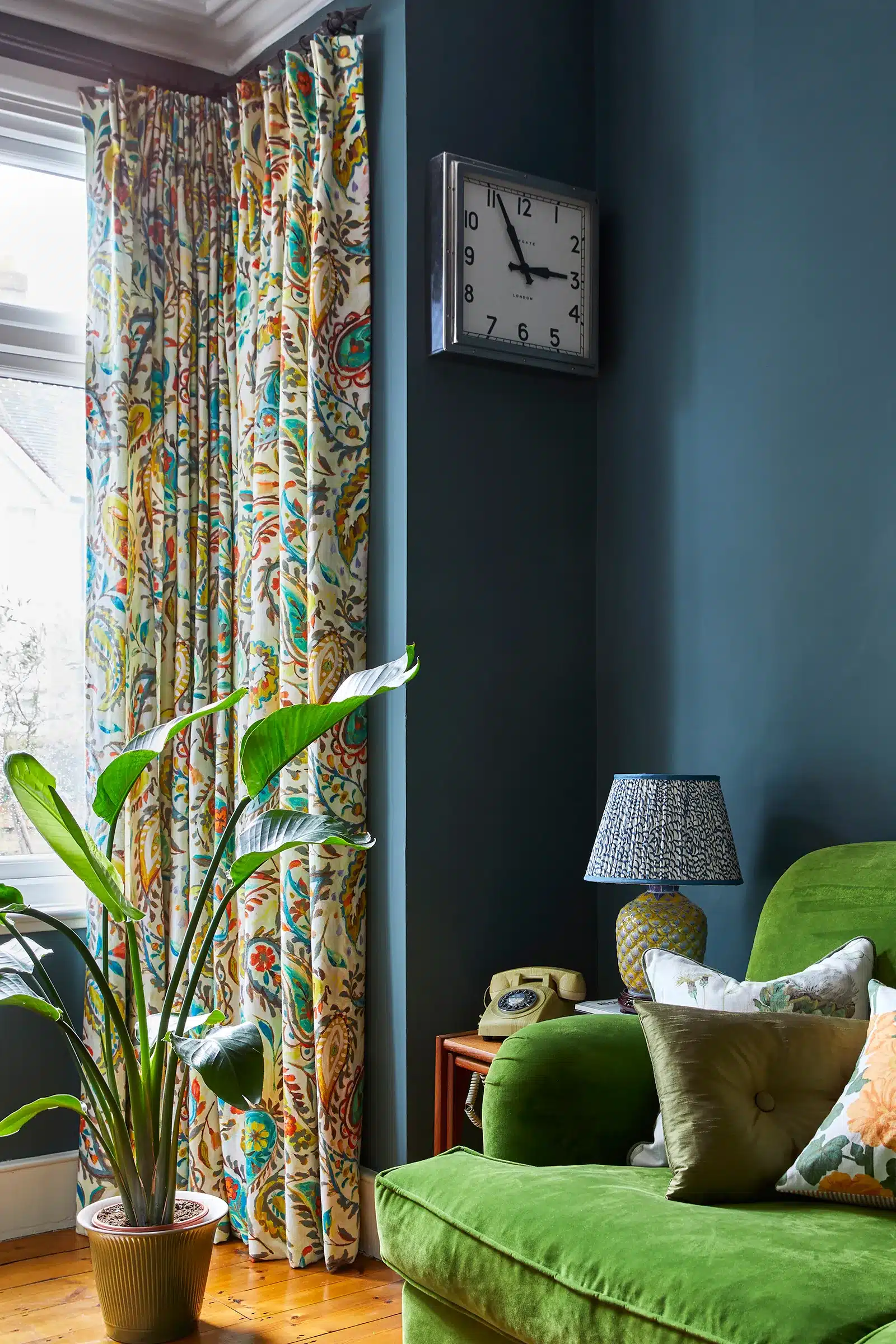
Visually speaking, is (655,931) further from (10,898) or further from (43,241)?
(43,241)

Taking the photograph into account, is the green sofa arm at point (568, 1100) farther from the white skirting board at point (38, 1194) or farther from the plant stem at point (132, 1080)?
the white skirting board at point (38, 1194)

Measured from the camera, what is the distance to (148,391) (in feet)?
10.5

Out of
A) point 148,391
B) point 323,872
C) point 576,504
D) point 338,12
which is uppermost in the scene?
point 338,12

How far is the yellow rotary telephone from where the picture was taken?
2652 millimetres

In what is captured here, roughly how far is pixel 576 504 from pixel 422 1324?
6.01 feet

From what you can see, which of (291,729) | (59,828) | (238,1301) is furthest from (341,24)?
(238,1301)

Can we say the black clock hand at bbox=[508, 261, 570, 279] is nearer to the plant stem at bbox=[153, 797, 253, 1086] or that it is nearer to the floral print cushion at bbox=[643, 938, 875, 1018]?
the plant stem at bbox=[153, 797, 253, 1086]

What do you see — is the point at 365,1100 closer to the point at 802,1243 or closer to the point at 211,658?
the point at 211,658

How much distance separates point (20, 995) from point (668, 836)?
1.19 m

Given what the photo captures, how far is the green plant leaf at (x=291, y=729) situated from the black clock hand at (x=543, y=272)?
1064 millimetres

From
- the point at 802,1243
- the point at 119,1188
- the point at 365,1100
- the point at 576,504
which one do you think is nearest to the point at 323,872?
the point at 365,1100

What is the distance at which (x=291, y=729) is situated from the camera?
237cm

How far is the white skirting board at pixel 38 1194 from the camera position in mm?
3062

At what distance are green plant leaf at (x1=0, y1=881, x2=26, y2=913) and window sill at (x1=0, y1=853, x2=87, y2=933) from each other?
0.83m
